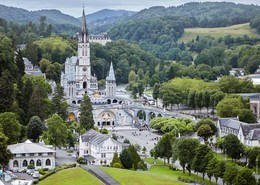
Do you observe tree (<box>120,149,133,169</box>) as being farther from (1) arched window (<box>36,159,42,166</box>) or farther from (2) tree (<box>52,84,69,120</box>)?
(2) tree (<box>52,84,69,120</box>)

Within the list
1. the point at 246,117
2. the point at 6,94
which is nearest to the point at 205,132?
the point at 246,117

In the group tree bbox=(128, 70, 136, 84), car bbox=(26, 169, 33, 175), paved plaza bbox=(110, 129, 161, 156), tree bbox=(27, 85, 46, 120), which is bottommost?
paved plaza bbox=(110, 129, 161, 156)

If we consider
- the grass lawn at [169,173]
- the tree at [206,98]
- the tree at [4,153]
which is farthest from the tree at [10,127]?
the tree at [206,98]

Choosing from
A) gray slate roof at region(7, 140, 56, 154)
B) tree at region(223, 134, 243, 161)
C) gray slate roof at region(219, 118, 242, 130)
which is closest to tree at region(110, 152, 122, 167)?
gray slate roof at region(7, 140, 56, 154)

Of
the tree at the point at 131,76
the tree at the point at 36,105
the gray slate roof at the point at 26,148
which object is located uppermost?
the tree at the point at 36,105

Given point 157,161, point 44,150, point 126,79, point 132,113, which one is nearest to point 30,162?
point 44,150

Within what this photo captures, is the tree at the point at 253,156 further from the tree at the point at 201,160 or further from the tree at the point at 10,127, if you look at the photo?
the tree at the point at 10,127

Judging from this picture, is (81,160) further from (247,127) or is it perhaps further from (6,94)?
(247,127)
